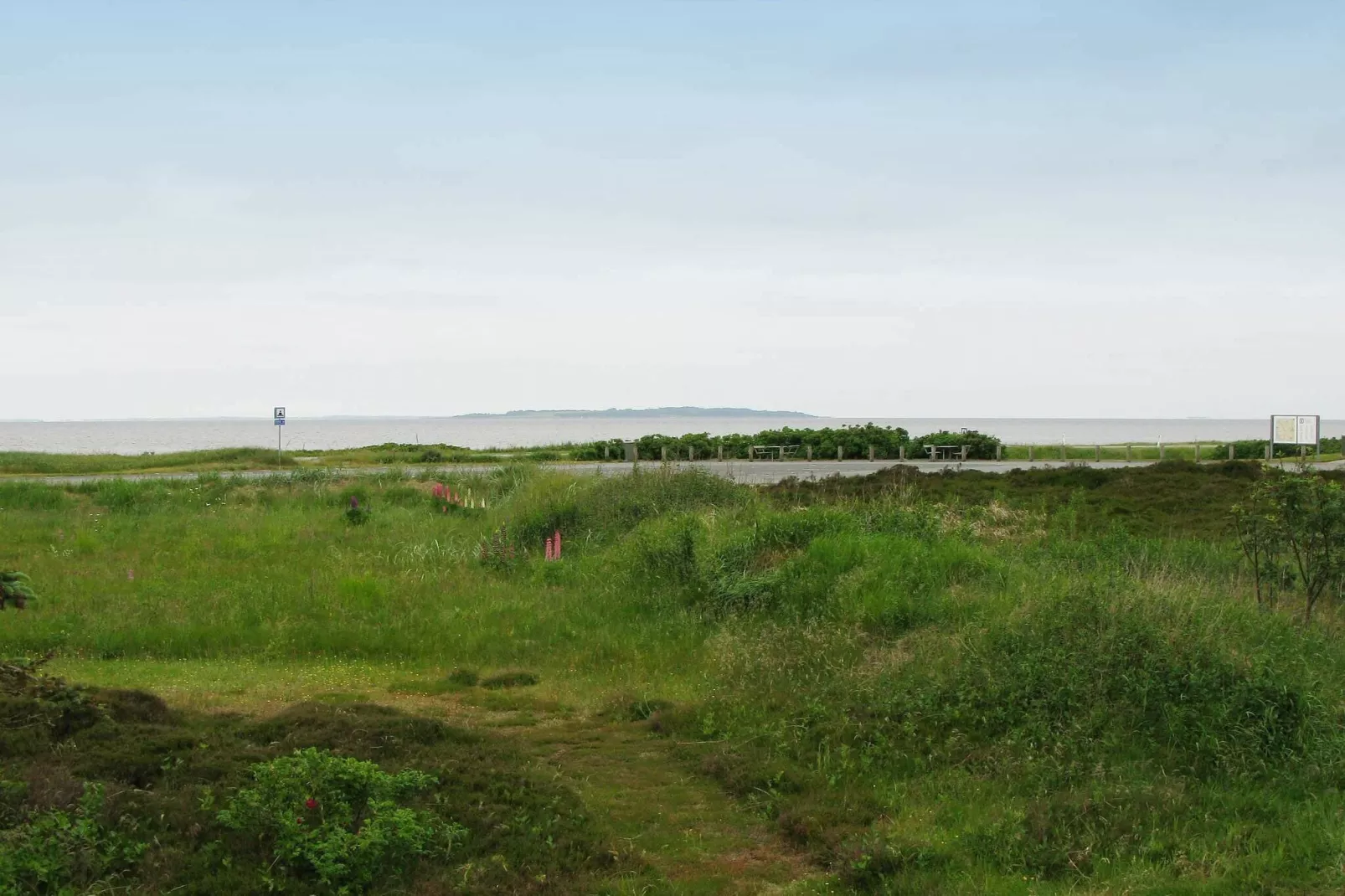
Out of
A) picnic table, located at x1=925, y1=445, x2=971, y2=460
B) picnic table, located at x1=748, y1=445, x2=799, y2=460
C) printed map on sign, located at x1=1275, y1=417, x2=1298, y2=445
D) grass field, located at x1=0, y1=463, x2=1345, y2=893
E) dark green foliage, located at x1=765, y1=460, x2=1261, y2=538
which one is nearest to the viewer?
grass field, located at x1=0, y1=463, x2=1345, y2=893

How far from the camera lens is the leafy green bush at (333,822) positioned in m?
4.73

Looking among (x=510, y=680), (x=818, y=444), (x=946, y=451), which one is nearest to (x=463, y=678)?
(x=510, y=680)

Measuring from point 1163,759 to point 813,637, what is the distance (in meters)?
3.18

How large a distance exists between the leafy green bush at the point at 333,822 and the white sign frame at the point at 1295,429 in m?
34.0

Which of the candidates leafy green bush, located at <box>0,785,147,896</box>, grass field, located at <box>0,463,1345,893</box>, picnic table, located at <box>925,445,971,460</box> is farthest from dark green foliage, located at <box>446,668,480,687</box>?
picnic table, located at <box>925,445,971,460</box>

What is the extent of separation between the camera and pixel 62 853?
455 cm

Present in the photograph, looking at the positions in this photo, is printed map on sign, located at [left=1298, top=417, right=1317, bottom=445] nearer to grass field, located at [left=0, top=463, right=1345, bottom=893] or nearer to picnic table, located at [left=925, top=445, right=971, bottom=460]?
picnic table, located at [left=925, top=445, right=971, bottom=460]

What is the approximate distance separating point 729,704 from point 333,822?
3.93 meters

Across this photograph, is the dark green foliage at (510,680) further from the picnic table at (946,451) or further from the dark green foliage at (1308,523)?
the picnic table at (946,451)

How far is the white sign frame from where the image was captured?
109 feet

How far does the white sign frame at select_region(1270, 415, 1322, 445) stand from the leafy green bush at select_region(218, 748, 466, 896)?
34.0m

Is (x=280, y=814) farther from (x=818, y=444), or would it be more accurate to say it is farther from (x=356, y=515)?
(x=818, y=444)

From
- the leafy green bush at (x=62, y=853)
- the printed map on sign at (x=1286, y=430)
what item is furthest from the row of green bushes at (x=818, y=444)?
the leafy green bush at (x=62, y=853)

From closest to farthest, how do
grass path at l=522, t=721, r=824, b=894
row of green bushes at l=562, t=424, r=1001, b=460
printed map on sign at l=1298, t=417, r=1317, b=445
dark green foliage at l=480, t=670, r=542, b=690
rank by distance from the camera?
grass path at l=522, t=721, r=824, b=894
dark green foliage at l=480, t=670, r=542, b=690
printed map on sign at l=1298, t=417, r=1317, b=445
row of green bushes at l=562, t=424, r=1001, b=460
